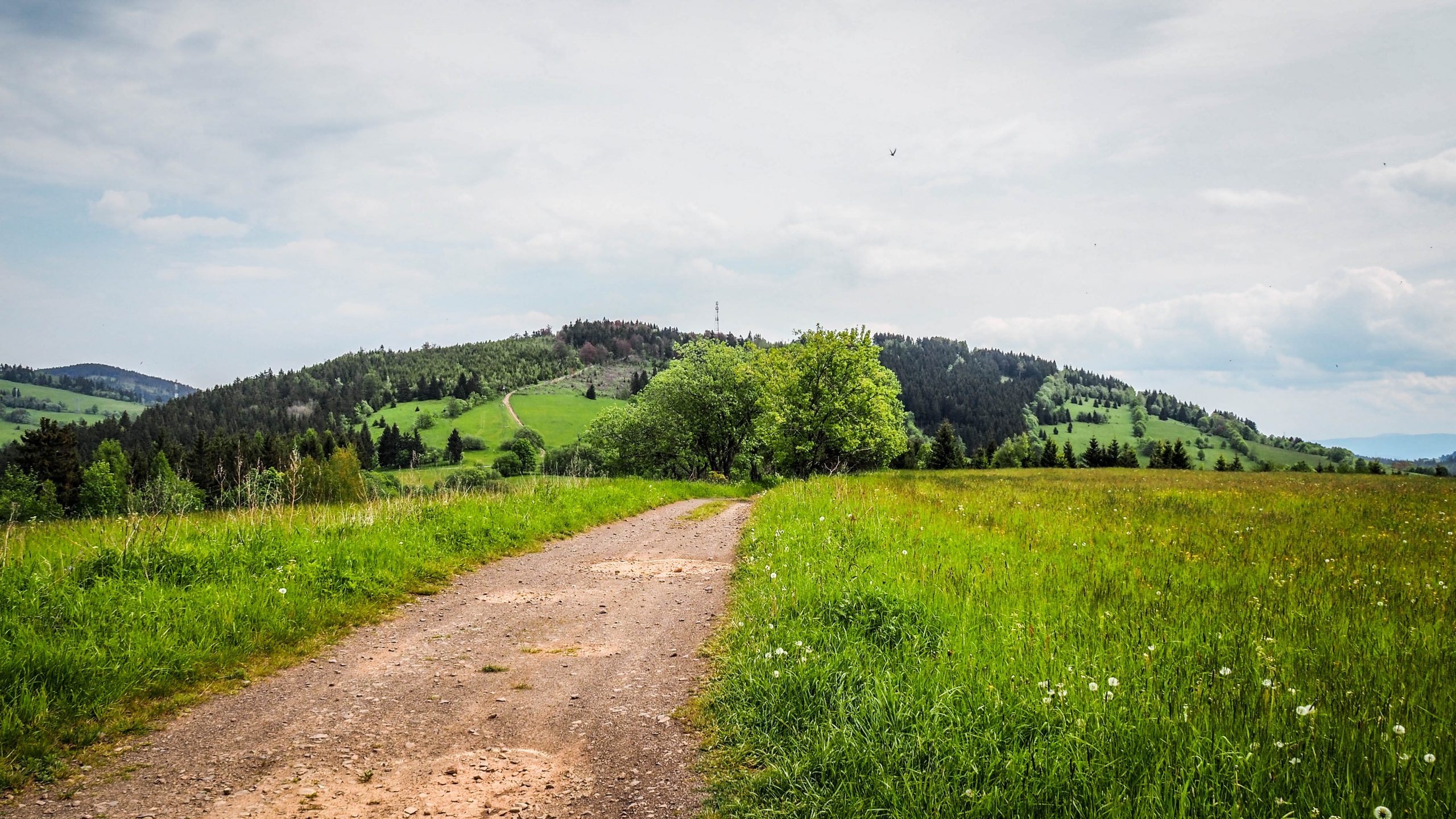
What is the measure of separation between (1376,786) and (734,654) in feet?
15.8

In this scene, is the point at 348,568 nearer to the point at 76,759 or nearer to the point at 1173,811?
the point at 76,759

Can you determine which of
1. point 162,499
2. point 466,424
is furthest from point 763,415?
point 466,424

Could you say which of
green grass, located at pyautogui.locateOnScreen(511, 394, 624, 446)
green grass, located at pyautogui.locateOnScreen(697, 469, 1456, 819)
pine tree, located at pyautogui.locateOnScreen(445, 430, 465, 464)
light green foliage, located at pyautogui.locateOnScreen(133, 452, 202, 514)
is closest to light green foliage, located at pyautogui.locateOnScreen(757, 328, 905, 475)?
green grass, located at pyautogui.locateOnScreen(697, 469, 1456, 819)

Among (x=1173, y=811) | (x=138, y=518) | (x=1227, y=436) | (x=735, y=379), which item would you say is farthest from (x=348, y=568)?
(x=1227, y=436)

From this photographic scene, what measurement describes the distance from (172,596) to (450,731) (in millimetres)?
4863

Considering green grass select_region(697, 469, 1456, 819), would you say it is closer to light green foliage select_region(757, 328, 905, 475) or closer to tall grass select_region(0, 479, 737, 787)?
tall grass select_region(0, 479, 737, 787)

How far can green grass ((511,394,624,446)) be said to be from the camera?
158 metres

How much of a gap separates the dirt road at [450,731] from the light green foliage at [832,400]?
33.5 m

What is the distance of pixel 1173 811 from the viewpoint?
132 inches

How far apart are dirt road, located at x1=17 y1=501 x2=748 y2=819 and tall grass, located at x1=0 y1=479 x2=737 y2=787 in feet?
1.97

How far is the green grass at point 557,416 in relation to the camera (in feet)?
518

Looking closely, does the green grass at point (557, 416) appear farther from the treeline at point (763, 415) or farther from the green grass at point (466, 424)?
the treeline at point (763, 415)

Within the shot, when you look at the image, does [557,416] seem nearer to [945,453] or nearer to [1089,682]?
[945,453]

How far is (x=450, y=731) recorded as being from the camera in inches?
209
